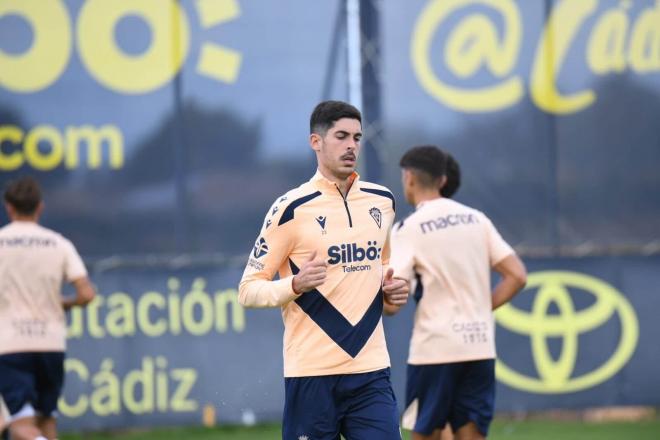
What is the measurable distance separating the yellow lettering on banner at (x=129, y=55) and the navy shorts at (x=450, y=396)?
16.3 ft

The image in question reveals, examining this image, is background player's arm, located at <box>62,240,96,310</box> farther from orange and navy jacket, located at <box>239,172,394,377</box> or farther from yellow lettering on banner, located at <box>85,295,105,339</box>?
orange and navy jacket, located at <box>239,172,394,377</box>

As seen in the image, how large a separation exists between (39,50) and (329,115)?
6099mm

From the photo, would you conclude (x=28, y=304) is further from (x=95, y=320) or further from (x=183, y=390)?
(x=183, y=390)

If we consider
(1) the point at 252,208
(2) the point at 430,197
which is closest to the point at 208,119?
(1) the point at 252,208

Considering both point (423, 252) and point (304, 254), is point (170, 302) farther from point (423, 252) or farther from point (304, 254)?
point (304, 254)

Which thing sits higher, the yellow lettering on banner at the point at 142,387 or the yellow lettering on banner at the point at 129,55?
the yellow lettering on banner at the point at 129,55

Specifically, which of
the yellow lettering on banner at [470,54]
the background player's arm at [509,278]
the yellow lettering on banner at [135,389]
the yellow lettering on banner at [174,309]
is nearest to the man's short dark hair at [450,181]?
the background player's arm at [509,278]

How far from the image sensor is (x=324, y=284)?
5.22 meters

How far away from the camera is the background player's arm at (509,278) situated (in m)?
6.92

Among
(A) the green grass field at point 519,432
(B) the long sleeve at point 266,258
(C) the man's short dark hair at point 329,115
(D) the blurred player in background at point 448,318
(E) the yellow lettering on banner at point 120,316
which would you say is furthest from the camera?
(E) the yellow lettering on banner at point 120,316

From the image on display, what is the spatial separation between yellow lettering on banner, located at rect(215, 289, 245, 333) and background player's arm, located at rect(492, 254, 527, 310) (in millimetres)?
4047

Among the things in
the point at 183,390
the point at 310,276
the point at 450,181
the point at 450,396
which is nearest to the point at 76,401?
the point at 183,390

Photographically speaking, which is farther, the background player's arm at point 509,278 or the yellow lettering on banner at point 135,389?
the yellow lettering on banner at point 135,389

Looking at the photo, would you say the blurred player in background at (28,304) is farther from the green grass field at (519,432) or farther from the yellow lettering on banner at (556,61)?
the yellow lettering on banner at (556,61)
